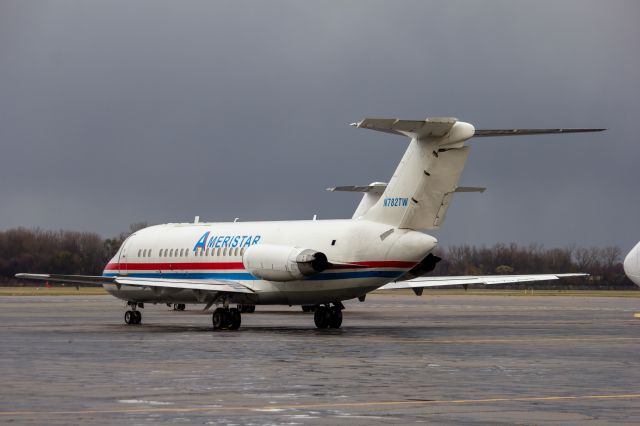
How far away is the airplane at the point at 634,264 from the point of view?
48531 mm

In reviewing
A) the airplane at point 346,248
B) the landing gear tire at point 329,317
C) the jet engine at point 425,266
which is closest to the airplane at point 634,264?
the airplane at point 346,248

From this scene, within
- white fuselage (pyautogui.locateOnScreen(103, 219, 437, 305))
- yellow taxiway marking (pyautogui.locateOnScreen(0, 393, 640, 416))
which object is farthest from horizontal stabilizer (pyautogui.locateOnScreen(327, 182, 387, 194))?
yellow taxiway marking (pyautogui.locateOnScreen(0, 393, 640, 416))

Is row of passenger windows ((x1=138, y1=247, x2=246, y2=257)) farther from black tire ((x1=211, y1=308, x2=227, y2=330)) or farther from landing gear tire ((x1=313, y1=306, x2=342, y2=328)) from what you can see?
landing gear tire ((x1=313, y1=306, x2=342, y2=328))

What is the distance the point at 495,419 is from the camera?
13.9 metres

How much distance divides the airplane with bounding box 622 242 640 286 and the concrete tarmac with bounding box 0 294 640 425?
472 inches

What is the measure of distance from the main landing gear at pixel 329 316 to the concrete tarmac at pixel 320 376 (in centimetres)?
107

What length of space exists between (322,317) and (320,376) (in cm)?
1843

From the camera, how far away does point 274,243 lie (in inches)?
1542

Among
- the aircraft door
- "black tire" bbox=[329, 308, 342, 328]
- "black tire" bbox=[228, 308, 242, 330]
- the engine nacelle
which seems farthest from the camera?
the aircraft door

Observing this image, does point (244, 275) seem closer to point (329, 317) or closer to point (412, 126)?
point (329, 317)

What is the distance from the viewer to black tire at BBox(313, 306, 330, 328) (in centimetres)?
3828

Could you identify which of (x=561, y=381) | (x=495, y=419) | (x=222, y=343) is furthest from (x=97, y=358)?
(x=495, y=419)

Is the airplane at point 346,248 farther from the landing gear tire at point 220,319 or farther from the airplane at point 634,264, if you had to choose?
the airplane at point 634,264

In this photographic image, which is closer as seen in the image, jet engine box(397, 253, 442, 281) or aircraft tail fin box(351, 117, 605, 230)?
aircraft tail fin box(351, 117, 605, 230)
